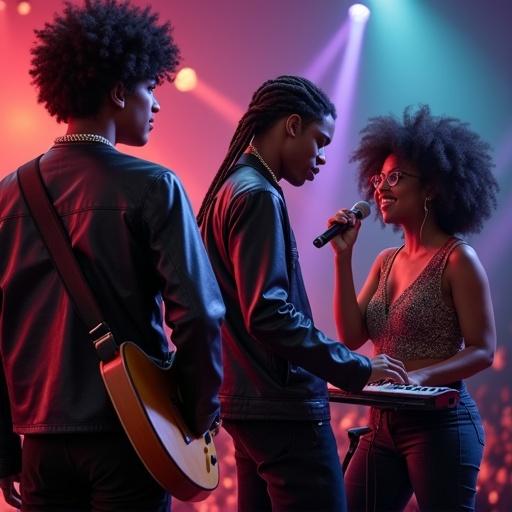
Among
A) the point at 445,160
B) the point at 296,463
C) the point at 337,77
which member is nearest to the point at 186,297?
the point at 296,463

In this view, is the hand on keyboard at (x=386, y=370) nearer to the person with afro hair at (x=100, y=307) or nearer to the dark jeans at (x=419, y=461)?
the dark jeans at (x=419, y=461)

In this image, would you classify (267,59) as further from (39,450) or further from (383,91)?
(39,450)

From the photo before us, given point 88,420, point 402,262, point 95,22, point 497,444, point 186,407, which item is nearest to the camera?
point 88,420

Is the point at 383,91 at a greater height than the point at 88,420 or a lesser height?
greater

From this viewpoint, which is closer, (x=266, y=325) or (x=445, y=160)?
(x=266, y=325)

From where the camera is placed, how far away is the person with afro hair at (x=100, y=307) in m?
1.41

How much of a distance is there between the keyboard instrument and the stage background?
2.15m

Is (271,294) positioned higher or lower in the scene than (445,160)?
lower

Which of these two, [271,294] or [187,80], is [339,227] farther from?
[187,80]

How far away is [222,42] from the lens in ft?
14.1

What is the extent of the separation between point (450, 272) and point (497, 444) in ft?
6.89

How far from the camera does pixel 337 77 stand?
430 centimetres

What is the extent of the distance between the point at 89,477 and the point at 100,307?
318mm

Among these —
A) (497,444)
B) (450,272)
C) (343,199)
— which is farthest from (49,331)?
(497,444)
